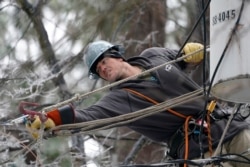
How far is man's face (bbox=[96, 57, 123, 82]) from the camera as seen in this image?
4789mm

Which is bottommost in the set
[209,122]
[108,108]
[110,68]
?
[209,122]

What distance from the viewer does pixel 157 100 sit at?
15.2 feet

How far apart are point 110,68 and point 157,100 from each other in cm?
37

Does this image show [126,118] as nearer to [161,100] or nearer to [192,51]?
[161,100]

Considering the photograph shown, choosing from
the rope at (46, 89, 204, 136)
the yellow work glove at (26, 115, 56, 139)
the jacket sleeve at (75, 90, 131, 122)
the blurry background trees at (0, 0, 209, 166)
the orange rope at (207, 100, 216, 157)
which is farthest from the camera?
the blurry background trees at (0, 0, 209, 166)

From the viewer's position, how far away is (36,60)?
5.52 meters

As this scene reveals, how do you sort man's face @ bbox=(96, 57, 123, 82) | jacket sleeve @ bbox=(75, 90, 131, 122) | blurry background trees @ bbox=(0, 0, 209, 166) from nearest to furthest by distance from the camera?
jacket sleeve @ bbox=(75, 90, 131, 122), man's face @ bbox=(96, 57, 123, 82), blurry background trees @ bbox=(0, 0, 209, 166)

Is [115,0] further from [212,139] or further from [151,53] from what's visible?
[212,139]

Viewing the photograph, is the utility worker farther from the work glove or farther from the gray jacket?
the work glove

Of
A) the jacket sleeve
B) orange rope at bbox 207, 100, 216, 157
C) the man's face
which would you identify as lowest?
orange rope at bbox 207, 100, 216, 157

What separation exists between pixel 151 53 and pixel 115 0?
0.37 metres

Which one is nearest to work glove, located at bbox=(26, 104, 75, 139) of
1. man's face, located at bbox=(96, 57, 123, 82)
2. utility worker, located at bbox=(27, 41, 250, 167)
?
utility worker, located at bbox=(27, 41, 250, 167)

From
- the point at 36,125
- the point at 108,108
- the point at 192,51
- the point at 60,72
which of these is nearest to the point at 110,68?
the point at 108,108

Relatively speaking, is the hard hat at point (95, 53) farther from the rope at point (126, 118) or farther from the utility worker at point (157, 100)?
the rope at point (126, 118)
